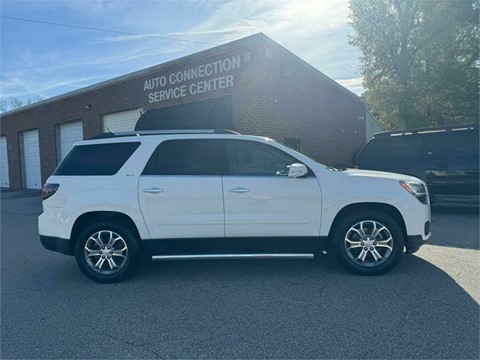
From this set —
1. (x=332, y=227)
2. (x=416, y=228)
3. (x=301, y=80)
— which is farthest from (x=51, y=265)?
(x=301, y=80)

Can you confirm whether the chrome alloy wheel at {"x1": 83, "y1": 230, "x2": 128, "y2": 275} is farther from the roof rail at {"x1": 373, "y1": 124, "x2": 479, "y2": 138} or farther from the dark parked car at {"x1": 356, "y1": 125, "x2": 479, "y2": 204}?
the roof rail at {"x1": 373, "y1": 124, "x2": 479, "y2": 138}

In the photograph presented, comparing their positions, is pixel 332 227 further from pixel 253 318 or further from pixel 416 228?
pixel 253 318

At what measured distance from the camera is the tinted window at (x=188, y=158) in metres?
4.38

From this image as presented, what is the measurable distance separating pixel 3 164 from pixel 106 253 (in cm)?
2238

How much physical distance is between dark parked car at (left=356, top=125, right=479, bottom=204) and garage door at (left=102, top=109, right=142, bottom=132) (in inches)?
373

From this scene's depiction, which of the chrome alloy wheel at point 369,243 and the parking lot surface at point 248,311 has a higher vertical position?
the chrome alloy wheel at point 369,243

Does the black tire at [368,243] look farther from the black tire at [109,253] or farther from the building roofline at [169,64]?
the building roofline at [169,64]

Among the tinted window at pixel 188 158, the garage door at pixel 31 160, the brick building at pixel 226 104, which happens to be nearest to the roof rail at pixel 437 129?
the brick building at pixel 226 104

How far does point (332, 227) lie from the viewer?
431 centimetres

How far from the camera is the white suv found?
425 centimetres

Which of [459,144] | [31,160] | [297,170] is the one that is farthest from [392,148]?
[31,160]

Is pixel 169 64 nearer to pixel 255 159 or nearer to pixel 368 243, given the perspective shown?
pixel 255 159

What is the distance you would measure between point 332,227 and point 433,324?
1.56 m

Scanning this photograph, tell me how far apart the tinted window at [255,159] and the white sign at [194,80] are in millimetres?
6652
